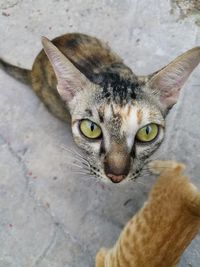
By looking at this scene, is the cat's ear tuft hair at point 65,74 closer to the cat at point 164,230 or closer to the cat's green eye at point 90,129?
the cat's green eye at point 90,129

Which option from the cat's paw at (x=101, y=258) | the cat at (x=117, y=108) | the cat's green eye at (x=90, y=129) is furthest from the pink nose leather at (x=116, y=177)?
the cat's paw at (x=101, y=258)

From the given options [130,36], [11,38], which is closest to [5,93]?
[11,38]

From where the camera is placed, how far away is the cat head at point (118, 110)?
2568 mm

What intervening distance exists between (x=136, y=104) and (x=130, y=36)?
121 cm

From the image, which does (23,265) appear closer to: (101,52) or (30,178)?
(30,178)

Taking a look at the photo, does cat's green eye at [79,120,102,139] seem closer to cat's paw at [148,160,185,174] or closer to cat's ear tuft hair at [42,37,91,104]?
cat's ear tuft hair at [42,37,91,104]

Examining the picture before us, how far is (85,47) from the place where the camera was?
3.08 metres

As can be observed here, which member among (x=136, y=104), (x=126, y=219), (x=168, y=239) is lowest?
(x=126, y=219)

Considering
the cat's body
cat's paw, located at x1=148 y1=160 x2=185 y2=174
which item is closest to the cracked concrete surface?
cat's paw, located at x1=148 y1=160 x2=185 y2=174

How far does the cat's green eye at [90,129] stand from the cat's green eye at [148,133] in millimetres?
209

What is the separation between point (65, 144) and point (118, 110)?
2.93 ft

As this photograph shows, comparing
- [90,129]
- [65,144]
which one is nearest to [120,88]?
[90,129]

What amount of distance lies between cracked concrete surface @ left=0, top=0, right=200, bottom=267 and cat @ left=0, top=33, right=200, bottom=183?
437 millimetres

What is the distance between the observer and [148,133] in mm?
2643
